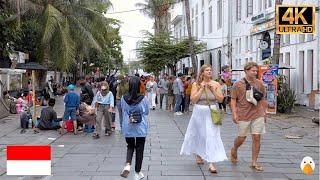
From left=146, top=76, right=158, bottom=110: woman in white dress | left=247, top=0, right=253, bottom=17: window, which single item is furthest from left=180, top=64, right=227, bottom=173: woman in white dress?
left=247, top=0, right=253, bottom=17: window

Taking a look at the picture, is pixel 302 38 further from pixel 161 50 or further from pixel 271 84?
pixel 161 50

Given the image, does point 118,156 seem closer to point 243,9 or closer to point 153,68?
point 243,9

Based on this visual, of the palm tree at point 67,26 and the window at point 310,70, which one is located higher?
the palm tree at point 67,26

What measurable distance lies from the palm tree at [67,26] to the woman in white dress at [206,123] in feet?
61.5

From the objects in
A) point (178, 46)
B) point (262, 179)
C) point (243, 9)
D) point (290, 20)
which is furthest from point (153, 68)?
point (262, 179)

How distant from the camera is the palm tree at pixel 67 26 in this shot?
2848 centimetres

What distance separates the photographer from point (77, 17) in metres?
31.4

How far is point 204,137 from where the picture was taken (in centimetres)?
860

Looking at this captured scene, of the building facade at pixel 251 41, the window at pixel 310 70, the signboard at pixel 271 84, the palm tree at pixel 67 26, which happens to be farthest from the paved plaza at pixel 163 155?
the palm tree at pixel 67 26

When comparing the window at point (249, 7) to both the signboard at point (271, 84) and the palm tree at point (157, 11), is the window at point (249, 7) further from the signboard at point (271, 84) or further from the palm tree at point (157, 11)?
the palm tree at point (157, 11)

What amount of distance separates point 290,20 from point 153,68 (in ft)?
119

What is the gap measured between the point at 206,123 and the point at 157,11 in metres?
56.8

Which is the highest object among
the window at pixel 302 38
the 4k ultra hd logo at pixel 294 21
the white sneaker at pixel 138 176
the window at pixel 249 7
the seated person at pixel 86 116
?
the window at pixel 249 7

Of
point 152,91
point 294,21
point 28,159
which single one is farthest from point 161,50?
point 28,159
